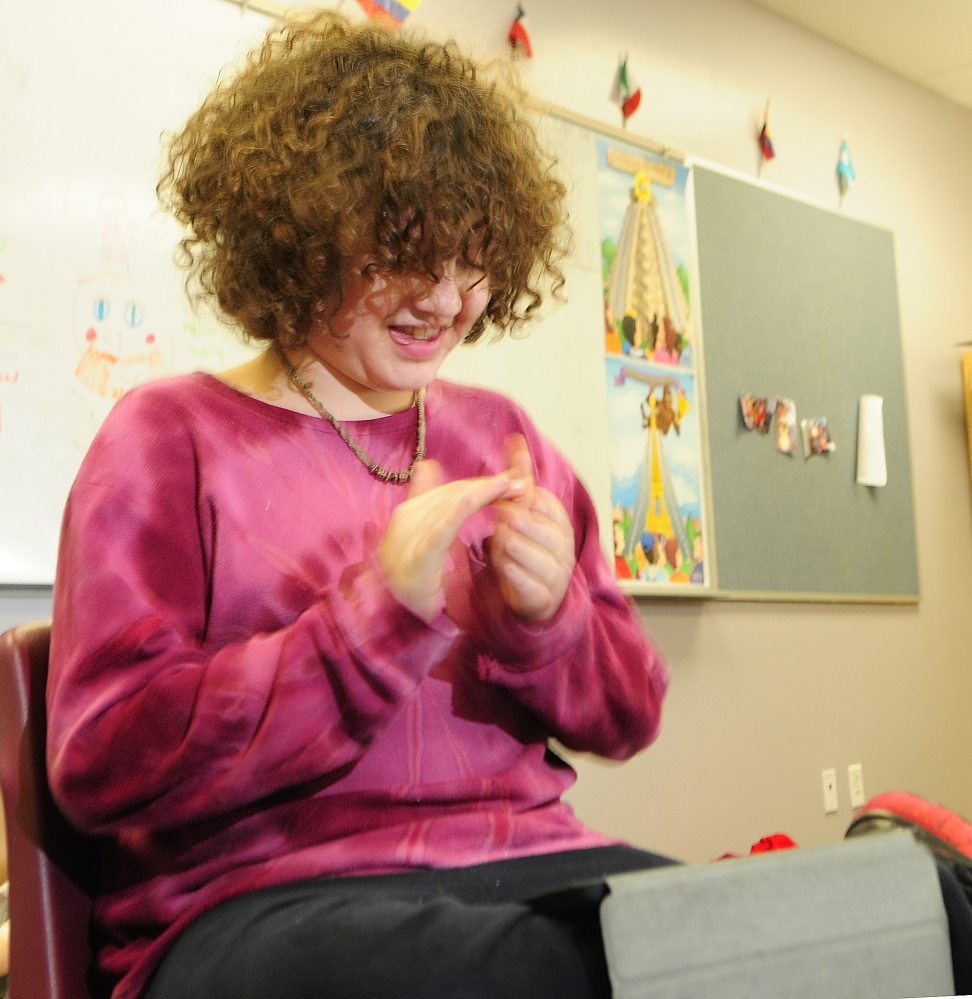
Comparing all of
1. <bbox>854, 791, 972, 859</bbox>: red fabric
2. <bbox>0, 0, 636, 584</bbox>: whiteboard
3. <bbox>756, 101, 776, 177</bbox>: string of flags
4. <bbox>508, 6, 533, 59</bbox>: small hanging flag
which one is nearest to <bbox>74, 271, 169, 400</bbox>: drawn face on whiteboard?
<bbox>0, 0, 636, 584</bbox>: whiteboard

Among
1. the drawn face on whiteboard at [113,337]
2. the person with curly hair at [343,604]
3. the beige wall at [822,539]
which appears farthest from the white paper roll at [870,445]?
the person with curly hair at [343,604]

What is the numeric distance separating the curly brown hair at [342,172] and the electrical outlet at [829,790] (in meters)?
2.22

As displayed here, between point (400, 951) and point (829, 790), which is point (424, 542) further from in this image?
point (829, 790)

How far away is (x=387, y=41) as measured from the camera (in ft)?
2.88

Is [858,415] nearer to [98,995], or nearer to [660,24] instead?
[660,24]

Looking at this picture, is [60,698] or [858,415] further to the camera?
[858,415]

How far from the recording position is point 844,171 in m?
3.13

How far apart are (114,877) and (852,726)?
8.14 feet

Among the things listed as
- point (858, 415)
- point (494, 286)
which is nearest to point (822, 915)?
point (494, 286)

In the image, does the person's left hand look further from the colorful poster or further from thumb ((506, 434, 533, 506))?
the colorful poster

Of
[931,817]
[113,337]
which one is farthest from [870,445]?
[931,817]

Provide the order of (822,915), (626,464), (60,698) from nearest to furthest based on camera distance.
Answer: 1. (822,915)
2. (60,698)
3. (626,464)

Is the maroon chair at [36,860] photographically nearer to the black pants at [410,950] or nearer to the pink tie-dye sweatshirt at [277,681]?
the pink tie-dye sweatshirt at [277,681]

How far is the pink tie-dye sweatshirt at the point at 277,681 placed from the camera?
2.23 feet
